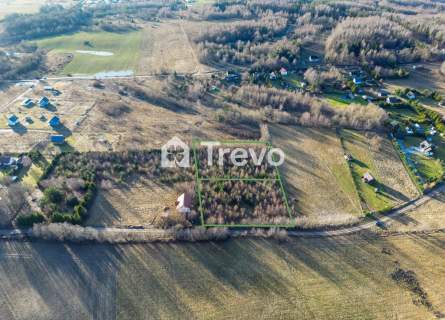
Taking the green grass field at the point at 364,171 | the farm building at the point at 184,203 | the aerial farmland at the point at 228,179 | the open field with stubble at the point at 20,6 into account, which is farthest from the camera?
the open field with stubble at the point at 20,6

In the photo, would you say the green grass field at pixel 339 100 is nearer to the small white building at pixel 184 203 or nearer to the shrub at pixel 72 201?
the small white building at pixel 184 203

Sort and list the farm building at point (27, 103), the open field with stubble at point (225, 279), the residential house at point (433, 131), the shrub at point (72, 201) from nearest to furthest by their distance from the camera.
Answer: the open field with stubble at point (225, 279) < the shrub at point (72, 201) < the residential house at point (433, 131) < the farm building at point (27, 103)

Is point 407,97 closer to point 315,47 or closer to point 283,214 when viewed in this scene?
point 315,47

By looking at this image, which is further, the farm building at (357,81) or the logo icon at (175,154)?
the farm building at (357,81)

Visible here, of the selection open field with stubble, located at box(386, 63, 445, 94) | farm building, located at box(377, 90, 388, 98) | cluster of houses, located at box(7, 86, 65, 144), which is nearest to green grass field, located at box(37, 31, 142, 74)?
cluster of houses, located at box(7, 86, 65, 144)

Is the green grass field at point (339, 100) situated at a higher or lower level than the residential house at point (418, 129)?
higher

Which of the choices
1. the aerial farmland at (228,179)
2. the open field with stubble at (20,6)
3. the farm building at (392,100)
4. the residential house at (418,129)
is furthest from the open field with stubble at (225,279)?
the open field with stubble at (20,6)

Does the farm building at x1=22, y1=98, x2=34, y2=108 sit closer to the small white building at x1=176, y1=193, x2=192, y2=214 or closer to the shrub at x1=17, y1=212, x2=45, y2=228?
the shrub at x1=17, y1=212, x2=45, y2=228

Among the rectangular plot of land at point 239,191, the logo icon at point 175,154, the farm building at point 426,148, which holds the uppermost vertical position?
the farm building at point 426,148
